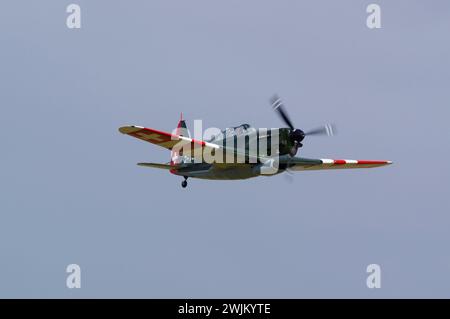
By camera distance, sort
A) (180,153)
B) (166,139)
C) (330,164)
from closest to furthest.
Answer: (166,139), (180,153), (330,164)

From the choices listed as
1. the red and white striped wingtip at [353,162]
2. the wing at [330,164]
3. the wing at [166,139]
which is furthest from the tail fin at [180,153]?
the red and white striped wingtip at [353,162]

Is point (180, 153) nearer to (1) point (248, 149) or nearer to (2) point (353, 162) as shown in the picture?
(1) point (248, 149)

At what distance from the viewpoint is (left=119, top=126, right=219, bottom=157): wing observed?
124 ft

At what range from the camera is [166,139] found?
129 ft

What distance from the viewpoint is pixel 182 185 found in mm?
44438

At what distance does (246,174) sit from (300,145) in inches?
108

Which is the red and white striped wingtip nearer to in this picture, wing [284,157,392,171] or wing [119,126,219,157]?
wing [284,157,392,171]

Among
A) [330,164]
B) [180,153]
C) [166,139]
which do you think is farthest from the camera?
[330,164]

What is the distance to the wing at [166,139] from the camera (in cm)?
3788

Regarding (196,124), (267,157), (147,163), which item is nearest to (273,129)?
(267,157)

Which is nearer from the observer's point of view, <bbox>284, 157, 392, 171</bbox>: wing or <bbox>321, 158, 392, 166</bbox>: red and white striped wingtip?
<bbox>284, 157, 392, 171</bbox>: wing

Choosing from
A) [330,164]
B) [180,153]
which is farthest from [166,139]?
[330,164]

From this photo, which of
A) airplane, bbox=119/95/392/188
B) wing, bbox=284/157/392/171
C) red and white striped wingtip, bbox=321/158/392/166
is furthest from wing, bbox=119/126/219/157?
red and white striped wingtip, bbox=321/158/392/166
